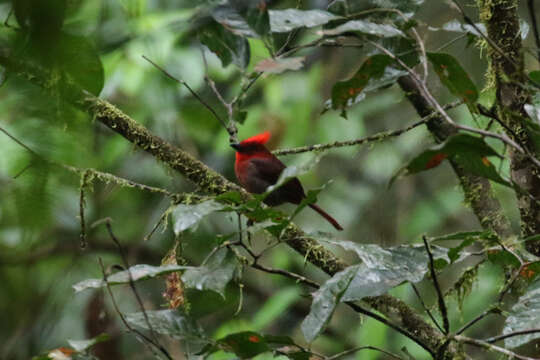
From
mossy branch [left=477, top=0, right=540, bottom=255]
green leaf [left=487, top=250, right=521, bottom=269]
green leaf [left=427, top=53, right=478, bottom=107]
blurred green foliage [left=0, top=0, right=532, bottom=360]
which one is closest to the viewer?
blurred green foliage [left=0, top=0, right=532, bottom=360]

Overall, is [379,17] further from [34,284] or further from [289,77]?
[289,77]

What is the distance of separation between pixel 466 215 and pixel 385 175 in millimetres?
969

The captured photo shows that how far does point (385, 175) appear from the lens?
3.91 m

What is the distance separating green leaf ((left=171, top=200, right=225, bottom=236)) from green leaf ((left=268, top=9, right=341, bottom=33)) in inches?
14.9

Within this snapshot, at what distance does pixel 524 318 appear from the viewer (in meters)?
1.29

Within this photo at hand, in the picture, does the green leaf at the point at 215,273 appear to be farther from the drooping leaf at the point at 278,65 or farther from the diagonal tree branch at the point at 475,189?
the diagonal tree branch at the point at 475,189

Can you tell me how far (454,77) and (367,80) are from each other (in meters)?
0.17

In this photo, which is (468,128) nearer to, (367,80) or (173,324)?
(367,80)

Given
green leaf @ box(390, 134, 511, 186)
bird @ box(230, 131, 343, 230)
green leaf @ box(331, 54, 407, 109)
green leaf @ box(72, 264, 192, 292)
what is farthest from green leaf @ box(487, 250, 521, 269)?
bird @ box(230, 131, 343, 230)

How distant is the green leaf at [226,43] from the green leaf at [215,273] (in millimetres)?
452

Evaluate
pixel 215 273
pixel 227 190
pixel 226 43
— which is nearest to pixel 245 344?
pixel 215 273

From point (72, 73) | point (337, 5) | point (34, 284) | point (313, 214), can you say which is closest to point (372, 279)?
point (337, 5)

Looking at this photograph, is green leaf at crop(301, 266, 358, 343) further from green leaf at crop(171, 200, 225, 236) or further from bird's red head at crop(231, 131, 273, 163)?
bird's red head at crop(231, 131, 273, 163)

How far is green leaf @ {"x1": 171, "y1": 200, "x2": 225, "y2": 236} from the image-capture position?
1.15 m
